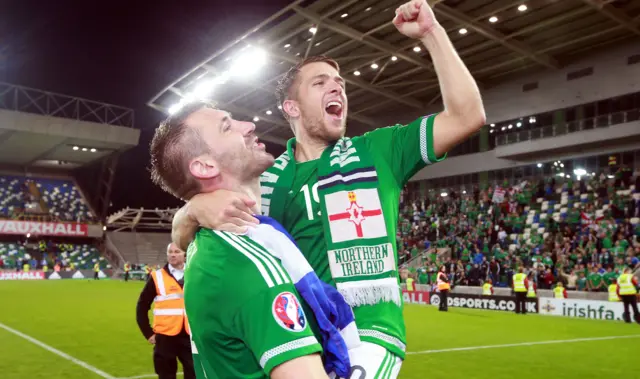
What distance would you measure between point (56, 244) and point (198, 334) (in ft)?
197

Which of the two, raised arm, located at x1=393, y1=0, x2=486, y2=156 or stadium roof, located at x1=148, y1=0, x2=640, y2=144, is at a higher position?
stadium roof, located at x1=148, y1=0, x2=640, y2=144

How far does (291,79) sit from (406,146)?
838mm

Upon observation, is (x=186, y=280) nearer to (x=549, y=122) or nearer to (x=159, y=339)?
(x=159, y=339)

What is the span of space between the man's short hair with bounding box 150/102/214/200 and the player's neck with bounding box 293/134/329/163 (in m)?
0.97

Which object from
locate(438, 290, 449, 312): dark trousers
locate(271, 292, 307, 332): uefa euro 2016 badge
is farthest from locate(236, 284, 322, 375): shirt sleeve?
locate(438, 290, 449, 312): dark trousers

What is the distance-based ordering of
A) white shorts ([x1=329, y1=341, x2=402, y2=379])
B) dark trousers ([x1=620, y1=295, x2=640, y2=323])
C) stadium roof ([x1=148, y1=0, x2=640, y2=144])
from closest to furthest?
white shorts ([x1=329, y1=341, x2=402, y2=379]) → dark trousers ([x1=620, y1=295, x2=640, y2=323]) → stadium roof ([x1=148, y1=0, x2=640, y2=144])

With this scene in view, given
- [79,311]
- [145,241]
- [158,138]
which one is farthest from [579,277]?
[145,241]

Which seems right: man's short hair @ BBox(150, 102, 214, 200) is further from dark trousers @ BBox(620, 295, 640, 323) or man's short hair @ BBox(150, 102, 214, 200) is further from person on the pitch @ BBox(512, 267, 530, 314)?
person on the pitch @ BBox(512, 267, 530, 314)

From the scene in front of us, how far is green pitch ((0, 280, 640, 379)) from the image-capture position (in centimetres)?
970

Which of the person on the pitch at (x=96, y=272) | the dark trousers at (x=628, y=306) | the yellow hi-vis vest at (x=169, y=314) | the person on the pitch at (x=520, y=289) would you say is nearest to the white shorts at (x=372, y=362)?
the yellow hi-vis vest at (x=169, y=314)

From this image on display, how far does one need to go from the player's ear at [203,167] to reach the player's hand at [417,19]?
117 cm

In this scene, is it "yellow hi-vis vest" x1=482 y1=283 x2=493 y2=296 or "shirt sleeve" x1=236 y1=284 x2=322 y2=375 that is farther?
"yellow hi-vis vest" x1=482 y1=283 x2=493 y2=296

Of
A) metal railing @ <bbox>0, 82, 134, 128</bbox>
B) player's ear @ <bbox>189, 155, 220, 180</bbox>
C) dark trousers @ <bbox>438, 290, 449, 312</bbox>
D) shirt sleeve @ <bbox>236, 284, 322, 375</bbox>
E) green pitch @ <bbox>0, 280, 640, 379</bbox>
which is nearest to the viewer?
shirt sleeve @ <bbox>236, 284, 322, 375</bbox>

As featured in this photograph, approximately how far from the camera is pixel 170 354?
7160 mm
